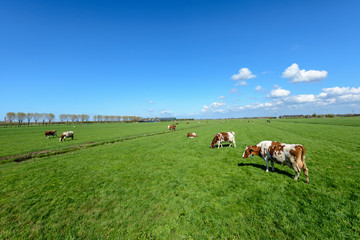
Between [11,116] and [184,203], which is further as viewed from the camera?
[11,116]

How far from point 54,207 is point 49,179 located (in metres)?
3.82

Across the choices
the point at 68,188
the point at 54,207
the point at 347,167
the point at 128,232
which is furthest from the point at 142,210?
the point at 347,167

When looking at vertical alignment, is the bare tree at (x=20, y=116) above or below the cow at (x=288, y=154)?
above

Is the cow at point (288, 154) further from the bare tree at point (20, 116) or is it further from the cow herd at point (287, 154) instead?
the bare tree at point (20, 116)

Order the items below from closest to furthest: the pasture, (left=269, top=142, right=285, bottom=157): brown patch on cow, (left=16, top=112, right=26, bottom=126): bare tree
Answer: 1. the pasture
2. (left=269, top=142, right=285, bottom=157): brown patch on cow
3. (left=16, top=112, right=26, bottom=126): bare tree

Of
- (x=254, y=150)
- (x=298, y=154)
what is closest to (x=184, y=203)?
Result: (x=298, y=154)

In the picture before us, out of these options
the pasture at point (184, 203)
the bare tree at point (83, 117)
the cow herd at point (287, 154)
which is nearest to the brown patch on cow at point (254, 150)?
the cow herd at point (287, 154)

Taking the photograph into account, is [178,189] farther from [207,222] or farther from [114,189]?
[114,189]

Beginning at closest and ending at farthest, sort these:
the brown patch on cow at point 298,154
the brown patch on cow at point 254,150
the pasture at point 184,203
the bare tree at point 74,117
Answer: the pasture at point 184,203 < the brown patch on cow at point 298,154 < the brown patch on cow at point 254,150 < the bare tree at point 74,117

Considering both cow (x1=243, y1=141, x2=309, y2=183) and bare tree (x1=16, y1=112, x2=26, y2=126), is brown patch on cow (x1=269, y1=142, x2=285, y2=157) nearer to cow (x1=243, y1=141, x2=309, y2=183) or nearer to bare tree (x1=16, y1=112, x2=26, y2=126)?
cow (x1=243, y1=141, x2=309, y2=183)

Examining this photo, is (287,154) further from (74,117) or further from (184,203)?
(74,117)

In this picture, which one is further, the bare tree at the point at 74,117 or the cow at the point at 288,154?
the bare tree at the point at 74,117

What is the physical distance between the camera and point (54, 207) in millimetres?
5848

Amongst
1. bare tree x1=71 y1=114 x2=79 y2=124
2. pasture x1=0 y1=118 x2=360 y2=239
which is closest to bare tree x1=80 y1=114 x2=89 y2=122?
bare tree x1=71 y1=114 x2=79 y2=124
